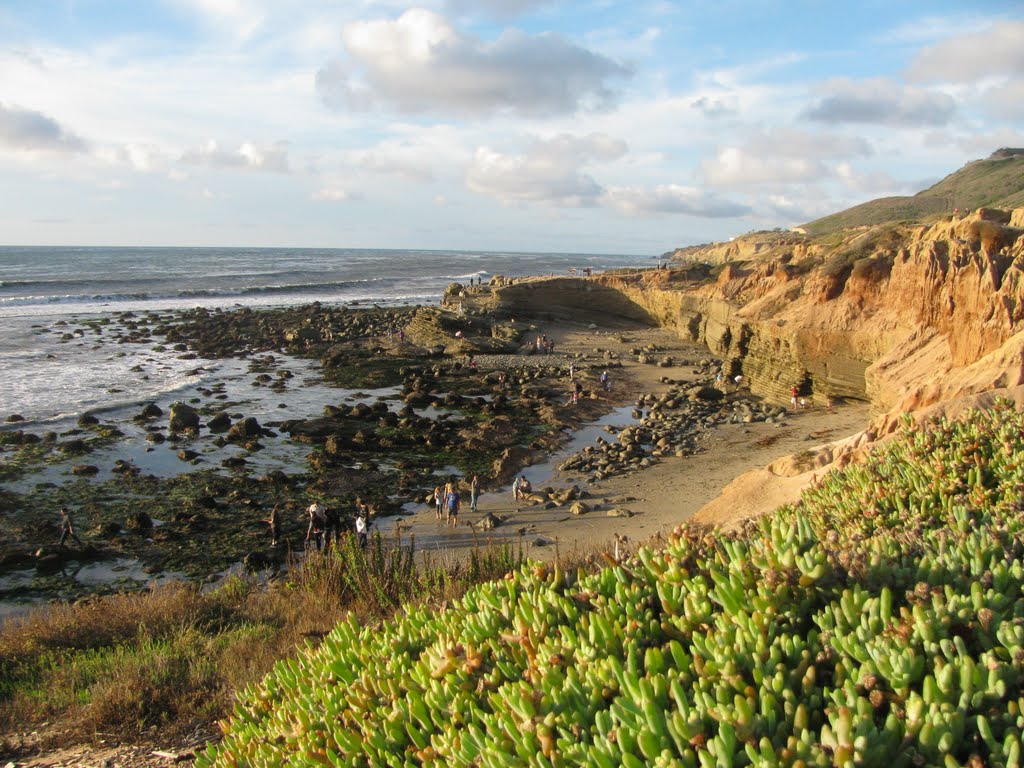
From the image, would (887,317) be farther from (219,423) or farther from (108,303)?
(108,303)

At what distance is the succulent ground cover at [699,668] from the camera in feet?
8.19

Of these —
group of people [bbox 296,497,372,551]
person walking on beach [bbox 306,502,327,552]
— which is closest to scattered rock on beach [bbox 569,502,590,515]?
group of people [bbox 296,497,372,551]

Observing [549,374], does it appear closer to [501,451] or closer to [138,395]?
[501,451]

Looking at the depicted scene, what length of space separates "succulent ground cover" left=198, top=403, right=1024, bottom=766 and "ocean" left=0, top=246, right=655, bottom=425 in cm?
2637

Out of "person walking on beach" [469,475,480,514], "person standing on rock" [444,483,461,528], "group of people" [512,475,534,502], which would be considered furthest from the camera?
Answer: "group of people" [512,475,534,502]

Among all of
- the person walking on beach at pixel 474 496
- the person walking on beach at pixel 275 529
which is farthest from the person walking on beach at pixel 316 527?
the person walking on beach at pixel 474 496

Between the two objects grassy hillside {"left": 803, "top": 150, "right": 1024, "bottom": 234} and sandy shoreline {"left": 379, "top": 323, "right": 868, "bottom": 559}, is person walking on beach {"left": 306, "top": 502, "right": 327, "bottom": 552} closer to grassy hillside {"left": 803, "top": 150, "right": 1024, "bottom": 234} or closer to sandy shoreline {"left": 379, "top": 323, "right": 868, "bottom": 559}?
sandy shoreline {"left": 379, "top": 323, "right": 868, "bottom": 559}

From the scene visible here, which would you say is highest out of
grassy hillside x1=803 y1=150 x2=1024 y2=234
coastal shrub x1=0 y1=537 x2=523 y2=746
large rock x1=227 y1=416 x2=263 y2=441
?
grassy hillside x1=803 y1=150 x2=1024 y2=234

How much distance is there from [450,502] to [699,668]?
14.0m

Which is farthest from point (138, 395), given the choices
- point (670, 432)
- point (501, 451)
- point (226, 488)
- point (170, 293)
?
point (170, 293)

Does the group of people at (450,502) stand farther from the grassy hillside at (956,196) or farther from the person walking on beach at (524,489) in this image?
the grassy hillside at (956,196)

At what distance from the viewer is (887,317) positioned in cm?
2323

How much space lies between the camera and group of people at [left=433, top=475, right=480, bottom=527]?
1664cm

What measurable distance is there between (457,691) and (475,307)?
4508cm
